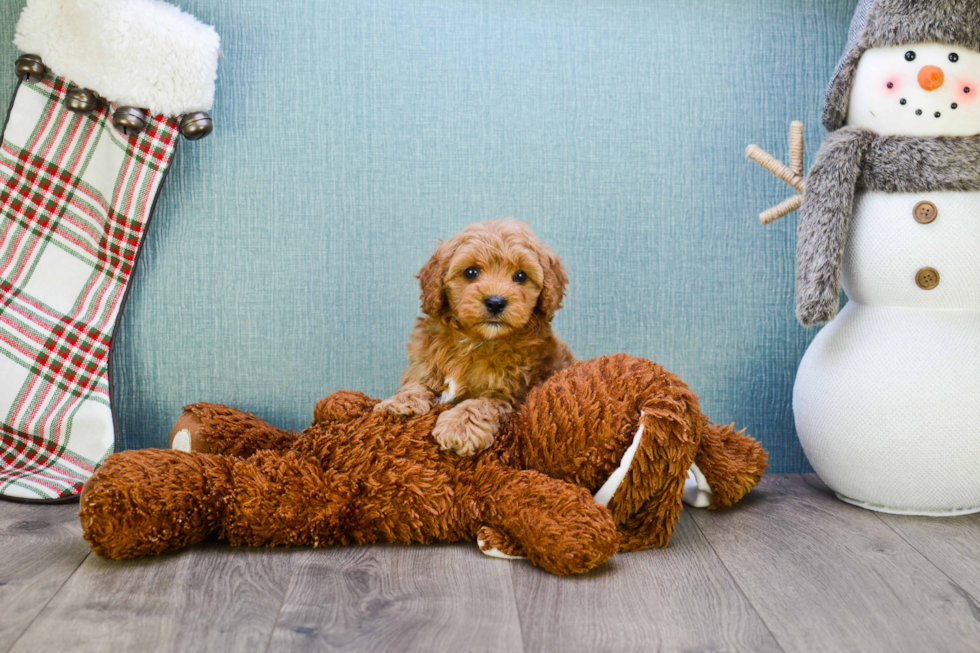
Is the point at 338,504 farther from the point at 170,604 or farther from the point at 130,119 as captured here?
the point at 130,119

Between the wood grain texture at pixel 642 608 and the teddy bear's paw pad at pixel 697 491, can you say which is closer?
the wood grain texture at pixel 642 608

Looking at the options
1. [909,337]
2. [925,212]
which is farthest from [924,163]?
[909,337]

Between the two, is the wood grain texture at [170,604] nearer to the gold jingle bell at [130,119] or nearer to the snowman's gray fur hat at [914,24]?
the gold jingle bell at [130,119]

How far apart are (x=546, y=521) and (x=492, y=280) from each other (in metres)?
0.39

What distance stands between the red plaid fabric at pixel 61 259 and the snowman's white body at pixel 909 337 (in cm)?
132

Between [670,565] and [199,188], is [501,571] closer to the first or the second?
[670,565]

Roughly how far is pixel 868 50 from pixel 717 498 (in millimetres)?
846

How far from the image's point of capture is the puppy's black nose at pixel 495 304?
1267 millimetres

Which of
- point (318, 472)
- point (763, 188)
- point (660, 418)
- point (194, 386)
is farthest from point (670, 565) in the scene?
point (194, 386)

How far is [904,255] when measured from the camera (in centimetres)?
141

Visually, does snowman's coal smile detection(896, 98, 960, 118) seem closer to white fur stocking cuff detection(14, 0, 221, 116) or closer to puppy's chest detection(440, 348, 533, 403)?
puppy's chest detection(440, 348, 533, 403)

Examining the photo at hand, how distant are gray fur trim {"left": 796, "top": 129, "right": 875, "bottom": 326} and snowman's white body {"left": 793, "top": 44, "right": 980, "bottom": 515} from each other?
0.21ft

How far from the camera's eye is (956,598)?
3.68 ft

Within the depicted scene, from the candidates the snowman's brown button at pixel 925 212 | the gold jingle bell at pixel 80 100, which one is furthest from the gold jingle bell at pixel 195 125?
the snowman's brown button at pixel 925 212
